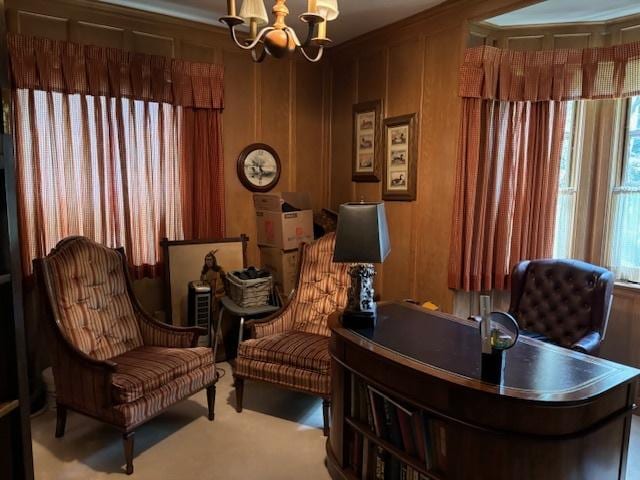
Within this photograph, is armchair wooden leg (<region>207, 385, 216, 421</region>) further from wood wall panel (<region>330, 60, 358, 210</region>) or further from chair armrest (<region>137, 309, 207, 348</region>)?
wood wall panel (<region>330, 60, 358, 210</region>)

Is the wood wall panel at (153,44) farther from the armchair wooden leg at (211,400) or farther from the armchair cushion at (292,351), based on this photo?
the armchair wooden leg at (211,400)

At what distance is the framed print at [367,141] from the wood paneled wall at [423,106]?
0.24 ft

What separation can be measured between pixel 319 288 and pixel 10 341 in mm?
2179

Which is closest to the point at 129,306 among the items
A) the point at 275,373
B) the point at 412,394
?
the point at 275,373

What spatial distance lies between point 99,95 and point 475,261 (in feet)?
9.56

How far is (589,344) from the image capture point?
2648mm

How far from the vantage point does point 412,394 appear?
1.80m

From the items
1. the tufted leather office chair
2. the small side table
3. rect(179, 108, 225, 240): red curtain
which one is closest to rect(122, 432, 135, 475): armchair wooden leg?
the small side table

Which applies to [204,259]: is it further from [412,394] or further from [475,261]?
[412,394]

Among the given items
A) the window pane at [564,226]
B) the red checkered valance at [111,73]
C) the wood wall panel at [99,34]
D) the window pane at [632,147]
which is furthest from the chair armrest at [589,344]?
the wood wall panel at [99,34]

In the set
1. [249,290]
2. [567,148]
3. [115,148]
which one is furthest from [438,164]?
[115,148]

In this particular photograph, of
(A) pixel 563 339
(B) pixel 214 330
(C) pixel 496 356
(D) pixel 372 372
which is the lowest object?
(B) pixel 214 330

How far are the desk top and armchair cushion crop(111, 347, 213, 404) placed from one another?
1121 mm

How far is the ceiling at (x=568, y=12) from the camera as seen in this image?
113 inches
